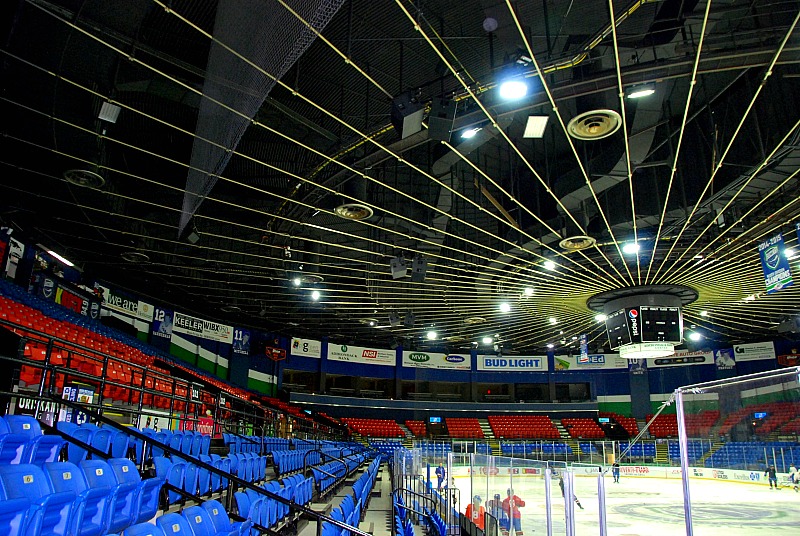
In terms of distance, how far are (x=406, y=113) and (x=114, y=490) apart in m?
6.54

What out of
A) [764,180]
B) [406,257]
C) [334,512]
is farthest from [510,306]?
[334,512]

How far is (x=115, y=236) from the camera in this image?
16.1m

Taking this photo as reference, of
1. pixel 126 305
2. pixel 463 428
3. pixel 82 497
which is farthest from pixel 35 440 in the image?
pixel 463 428

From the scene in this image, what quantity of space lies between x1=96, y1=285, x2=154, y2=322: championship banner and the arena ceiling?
0.58 metres

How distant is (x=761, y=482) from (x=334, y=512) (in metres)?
4.59

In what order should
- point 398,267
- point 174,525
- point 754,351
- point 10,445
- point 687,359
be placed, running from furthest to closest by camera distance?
1. point 687,359
2. point 754,351
3. point 398,267
4. point 10,445
5. point 174,525

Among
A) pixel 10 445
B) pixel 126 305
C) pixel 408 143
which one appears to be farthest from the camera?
pixel 126 305

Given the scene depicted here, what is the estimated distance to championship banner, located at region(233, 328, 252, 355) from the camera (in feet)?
92.7

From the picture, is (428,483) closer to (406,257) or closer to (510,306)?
(406,257)

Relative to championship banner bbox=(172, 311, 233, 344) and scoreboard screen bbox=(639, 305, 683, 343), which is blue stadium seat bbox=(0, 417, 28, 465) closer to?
scoreboard screen bbox=(639, 305, 683, 343)

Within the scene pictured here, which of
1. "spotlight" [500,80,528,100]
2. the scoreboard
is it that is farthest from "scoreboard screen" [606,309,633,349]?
→ "spotlight" [500,80,528,100]

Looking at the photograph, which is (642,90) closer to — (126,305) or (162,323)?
(126,305)

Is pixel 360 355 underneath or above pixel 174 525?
above

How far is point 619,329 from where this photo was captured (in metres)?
17.7
